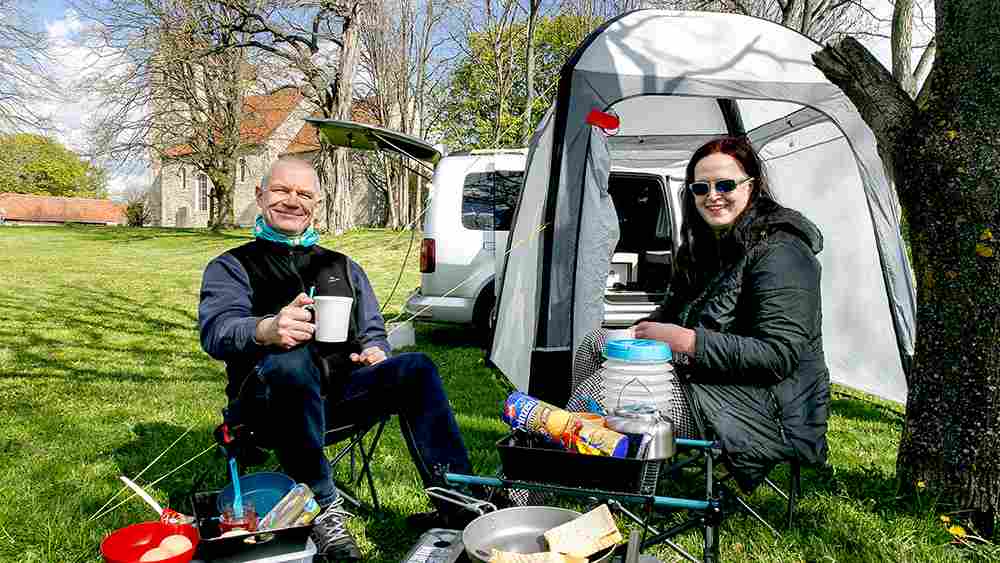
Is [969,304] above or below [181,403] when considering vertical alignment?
above

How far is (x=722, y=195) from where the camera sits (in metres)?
→ 2.36

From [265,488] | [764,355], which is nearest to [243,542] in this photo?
[265,488]

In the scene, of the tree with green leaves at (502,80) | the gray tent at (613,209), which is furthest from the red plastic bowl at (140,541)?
the tree with green leaves at (502,80)

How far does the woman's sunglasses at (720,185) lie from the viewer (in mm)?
2338

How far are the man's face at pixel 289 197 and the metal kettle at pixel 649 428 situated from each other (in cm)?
134

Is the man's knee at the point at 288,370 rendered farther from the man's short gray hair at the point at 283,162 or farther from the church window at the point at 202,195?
the church window at the point at 202,195

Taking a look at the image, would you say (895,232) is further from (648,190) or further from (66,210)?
(66,210)

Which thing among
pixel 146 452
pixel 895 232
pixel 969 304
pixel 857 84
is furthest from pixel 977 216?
pixel 146 452

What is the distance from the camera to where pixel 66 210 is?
54938 mm

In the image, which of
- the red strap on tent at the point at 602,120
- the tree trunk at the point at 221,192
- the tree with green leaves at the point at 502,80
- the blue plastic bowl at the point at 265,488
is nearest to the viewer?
the blue plastic bowl at the point at 265,488

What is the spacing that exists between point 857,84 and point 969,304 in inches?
35.9

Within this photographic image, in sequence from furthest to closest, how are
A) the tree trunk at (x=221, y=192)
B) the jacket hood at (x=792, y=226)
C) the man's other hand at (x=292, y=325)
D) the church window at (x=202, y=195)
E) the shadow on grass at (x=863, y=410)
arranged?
the church window at (x=202, y=195) < the tree trunk at (x=221, y=192) < the shadow on grass at (x=863, y=410) < the jacket hood at (x=792, y=226) < the man's other hand at (x=292, y=325)

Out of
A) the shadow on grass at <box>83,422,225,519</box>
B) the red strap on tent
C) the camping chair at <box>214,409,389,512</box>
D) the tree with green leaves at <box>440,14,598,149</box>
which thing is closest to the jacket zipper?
the camping chair at <box>214,409,389,512</box>

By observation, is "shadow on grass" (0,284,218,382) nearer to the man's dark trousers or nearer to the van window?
the van window
